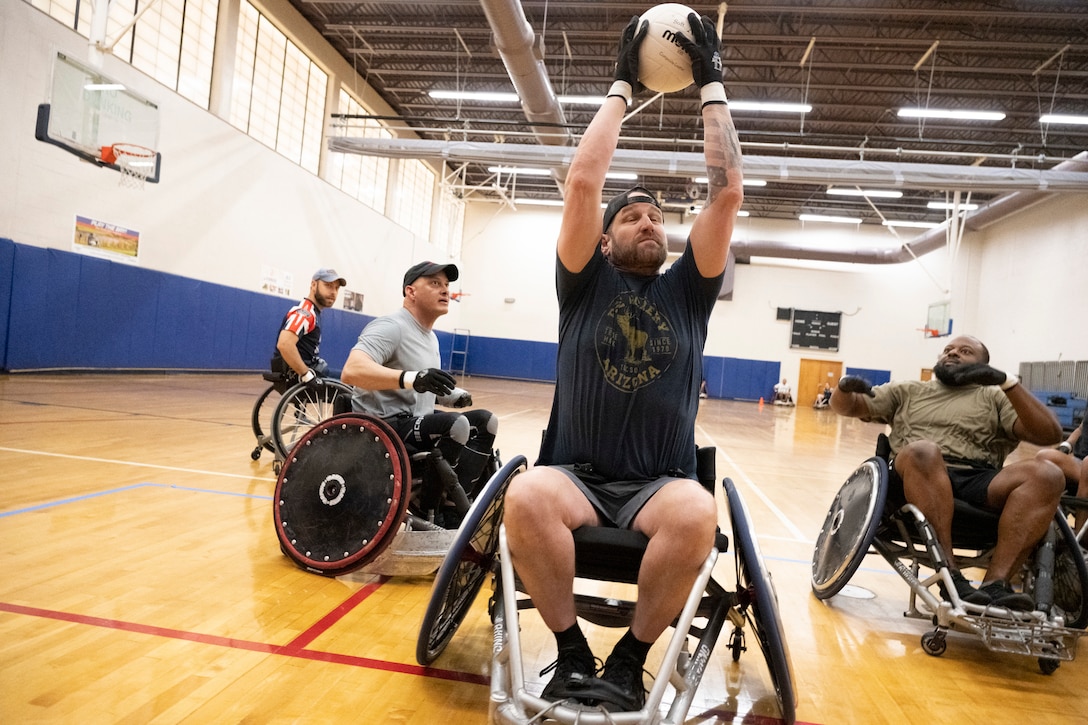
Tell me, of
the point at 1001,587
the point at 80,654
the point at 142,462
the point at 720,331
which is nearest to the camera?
the point at 80,654

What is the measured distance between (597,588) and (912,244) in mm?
19896

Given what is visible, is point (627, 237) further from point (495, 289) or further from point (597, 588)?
point (495, 289)

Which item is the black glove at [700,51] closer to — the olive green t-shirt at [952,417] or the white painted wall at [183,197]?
the olive green t-shirt at [952,417]

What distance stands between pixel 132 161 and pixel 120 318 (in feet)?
6.92

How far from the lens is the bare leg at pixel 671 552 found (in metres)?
1.52

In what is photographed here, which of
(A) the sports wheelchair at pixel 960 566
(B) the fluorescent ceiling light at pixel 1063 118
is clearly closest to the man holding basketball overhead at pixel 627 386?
(A) the sports wheelchair at pixel 960 566

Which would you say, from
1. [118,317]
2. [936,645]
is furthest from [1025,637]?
[118,317]

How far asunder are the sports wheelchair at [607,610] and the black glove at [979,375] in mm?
1454

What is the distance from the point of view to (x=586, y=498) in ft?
5.53

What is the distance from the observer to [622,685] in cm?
151

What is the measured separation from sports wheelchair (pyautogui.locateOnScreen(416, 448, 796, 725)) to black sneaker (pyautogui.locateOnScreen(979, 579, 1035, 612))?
1.03 m

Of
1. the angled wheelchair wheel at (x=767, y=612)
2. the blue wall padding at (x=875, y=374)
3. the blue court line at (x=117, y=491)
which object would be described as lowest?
the blue court line at (x=117, y=491)

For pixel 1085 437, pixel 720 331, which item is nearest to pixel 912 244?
pixel 720 331

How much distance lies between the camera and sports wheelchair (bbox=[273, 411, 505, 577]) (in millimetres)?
2486
